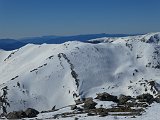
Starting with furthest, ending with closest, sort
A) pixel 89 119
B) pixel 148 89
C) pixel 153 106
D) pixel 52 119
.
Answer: pixel 148 89 → pixel 153 106 → pixel 52 119 → pixel 89 119

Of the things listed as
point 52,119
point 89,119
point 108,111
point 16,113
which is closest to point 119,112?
point 108,111

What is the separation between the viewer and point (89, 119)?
166ft

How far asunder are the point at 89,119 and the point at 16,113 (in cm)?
1964

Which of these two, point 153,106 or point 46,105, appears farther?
point 46,105

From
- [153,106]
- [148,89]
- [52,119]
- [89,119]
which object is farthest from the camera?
[148,89]

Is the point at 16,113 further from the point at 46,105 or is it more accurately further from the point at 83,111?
the point at 46,105

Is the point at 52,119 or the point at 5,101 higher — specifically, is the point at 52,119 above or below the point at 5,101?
above

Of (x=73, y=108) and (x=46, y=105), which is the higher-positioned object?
(x=73, y=108)

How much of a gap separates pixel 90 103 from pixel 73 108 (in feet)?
11.4

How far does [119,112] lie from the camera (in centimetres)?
5591

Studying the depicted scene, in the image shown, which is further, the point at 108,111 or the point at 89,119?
the point at 108,111

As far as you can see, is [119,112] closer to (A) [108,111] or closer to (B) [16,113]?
(A) [108,111]

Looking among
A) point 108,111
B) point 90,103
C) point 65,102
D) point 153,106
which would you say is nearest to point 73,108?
point 90,103

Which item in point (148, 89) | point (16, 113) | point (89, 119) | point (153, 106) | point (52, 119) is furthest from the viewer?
point (148, 89)
